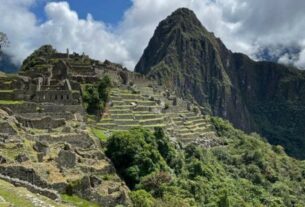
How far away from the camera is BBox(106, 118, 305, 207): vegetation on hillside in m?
39.2

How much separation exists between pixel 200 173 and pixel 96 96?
14.0 metres

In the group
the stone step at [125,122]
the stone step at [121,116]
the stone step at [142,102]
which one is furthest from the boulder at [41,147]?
the stone step at [142,102]

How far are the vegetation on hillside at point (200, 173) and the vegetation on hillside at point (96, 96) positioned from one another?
23.2 feet

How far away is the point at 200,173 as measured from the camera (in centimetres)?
5272

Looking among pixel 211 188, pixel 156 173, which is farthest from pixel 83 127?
pixel 211 188

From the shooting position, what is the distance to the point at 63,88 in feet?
169

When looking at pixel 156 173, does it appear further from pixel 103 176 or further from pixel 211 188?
pixel 211 188

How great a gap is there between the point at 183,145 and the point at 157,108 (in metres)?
8.57

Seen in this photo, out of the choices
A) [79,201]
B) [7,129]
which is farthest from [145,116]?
[79,201]

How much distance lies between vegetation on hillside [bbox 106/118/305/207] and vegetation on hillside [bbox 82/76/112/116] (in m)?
7.08

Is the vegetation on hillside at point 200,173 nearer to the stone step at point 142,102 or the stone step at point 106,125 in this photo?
the stone step at point 106,125

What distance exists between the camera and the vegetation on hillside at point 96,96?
174 ft

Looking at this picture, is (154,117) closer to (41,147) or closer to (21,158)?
(41,147)

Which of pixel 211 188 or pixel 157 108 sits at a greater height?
pixel 157 108
